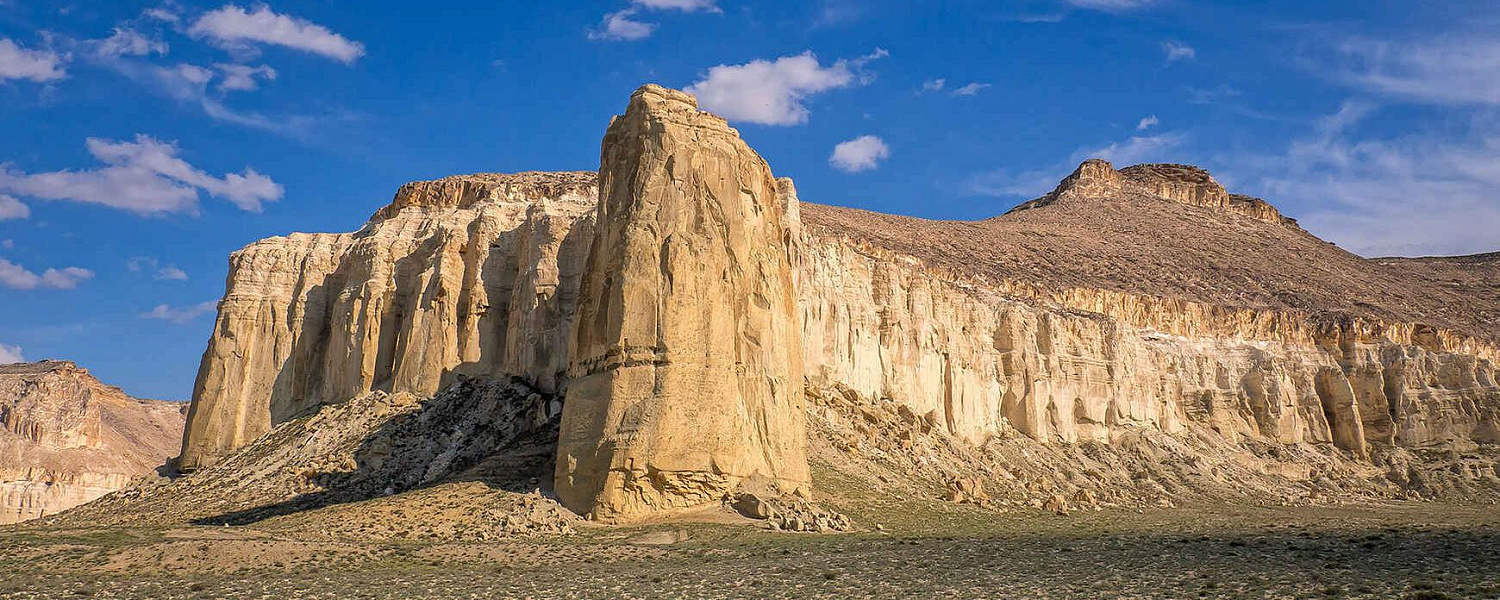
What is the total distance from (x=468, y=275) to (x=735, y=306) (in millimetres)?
15695

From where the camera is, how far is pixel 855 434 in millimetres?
47969

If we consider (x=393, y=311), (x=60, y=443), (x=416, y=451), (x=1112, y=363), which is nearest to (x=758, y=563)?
(x=416, y=451)

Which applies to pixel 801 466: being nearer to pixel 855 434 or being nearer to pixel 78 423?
pixel 855 434

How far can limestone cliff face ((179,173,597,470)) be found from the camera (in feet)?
153

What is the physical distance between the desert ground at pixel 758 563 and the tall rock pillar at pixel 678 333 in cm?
197

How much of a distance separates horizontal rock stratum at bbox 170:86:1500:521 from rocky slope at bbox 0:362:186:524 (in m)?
39.4

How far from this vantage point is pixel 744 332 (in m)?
37.2

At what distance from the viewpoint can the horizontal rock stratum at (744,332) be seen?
35.6 metres

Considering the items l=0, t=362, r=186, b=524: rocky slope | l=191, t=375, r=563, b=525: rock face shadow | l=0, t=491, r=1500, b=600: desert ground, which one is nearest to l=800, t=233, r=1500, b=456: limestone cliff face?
l=191, t=375, r=563, b=525: rock face shadow

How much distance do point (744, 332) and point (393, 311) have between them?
1891 cm

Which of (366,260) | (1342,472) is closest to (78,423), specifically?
(366,260)

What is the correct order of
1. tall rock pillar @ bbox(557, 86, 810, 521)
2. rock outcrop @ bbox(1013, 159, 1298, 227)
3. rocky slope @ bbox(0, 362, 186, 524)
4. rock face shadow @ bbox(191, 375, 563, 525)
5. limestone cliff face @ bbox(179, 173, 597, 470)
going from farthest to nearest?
rock outcrop @ bbox(1013, 159, 1298, 227) → rocky slope @ bbox(0, 362, 186, 524) → limestone cliff face @ bbox(179, 173, 597, 470) → rock face shadow @ bbox(191, 375, 563, 525) → tall rock pillar @ bbox(557, 86, 810, 521)

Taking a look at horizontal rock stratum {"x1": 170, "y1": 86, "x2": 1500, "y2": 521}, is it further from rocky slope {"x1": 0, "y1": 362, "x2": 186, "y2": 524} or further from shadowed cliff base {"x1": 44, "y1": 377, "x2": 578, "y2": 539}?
rocky slope {"x1": 0, "y1": 362, "x2": 186, "y2": 524}

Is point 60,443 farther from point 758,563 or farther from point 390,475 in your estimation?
point 758,563
